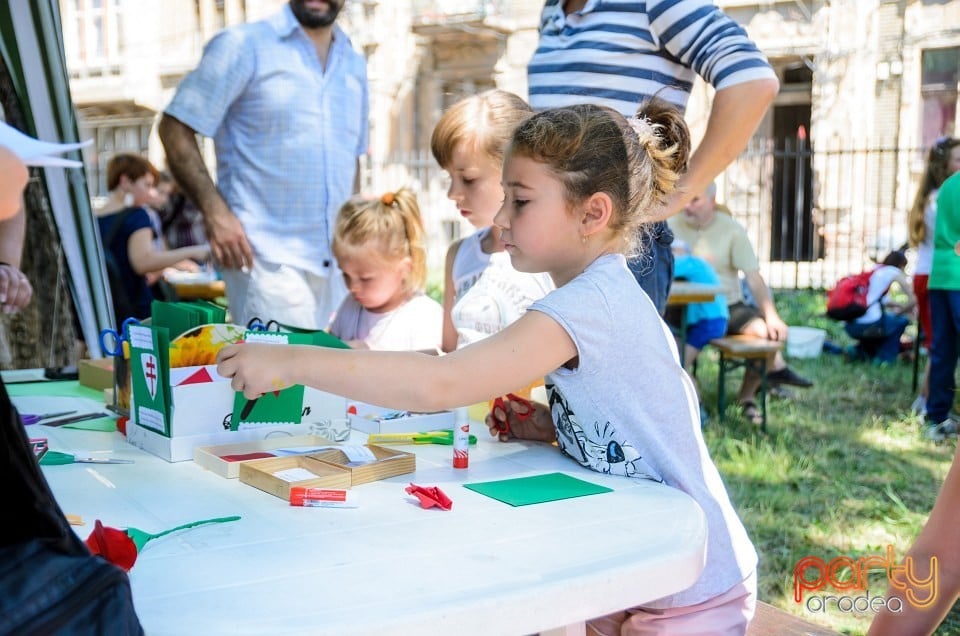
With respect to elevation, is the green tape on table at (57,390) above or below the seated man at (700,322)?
above

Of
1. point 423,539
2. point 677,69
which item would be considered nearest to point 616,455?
point 423,539

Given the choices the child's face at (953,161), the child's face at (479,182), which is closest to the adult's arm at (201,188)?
the child's face at (479,182)

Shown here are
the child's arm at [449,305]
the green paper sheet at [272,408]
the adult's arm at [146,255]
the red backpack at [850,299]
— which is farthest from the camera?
the red backpack at [850,299]

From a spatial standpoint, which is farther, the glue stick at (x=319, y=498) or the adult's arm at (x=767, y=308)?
the adult's arm at (x=767, y=308)

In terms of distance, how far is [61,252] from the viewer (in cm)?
406

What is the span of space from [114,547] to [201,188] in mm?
2530

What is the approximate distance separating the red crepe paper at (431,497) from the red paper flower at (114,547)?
40 cm

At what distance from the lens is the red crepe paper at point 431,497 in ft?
4.38

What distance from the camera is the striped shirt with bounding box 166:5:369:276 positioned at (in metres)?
3.41

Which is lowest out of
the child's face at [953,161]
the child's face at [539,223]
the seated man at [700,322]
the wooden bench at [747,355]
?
the wooden bench at [747,355]

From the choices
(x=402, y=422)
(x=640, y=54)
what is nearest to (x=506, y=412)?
(x=402, y=422)

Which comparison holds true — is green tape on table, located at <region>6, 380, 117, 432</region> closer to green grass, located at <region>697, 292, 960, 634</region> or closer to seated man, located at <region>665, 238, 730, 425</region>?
green grass, located at <region>697, 292, 960, 634</region>

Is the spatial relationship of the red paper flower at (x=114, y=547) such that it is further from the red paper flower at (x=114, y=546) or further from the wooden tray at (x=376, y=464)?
the wooden tray at (x=376, y=464)

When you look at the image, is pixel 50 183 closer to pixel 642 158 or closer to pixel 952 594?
pixel 642 158
